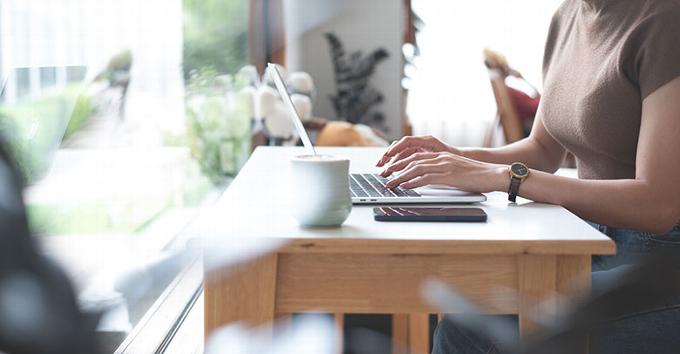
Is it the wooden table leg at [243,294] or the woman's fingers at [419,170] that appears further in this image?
the woman's fingers at [419,170]

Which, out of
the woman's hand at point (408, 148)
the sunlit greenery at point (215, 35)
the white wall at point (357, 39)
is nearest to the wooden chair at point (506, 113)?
the white wall at point (357, 39)

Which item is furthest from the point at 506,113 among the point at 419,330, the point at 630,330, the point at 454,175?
the point at 630,330

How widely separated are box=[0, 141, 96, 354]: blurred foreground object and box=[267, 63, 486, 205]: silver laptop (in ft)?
2.95

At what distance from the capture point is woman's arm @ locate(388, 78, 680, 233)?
1199mm

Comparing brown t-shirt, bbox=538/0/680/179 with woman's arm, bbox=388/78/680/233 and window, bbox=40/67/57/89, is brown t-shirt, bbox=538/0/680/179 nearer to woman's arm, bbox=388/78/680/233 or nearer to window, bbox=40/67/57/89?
woman's arm, bbox=388/78/680/233

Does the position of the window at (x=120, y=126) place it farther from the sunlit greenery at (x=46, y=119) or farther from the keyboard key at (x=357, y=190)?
the keyboard key at (x=357, y=190)

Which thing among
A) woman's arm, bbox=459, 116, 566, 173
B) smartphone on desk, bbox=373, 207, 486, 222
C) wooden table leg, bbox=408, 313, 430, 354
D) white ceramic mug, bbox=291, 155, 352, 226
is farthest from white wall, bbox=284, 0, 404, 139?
white ceramic mug, bbox=291, 155, 352, 226

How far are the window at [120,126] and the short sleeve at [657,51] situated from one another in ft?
2.62

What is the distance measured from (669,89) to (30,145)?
85 centimetres

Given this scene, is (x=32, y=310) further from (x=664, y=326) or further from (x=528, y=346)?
(x=664, y=326)

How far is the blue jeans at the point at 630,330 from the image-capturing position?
109 cm

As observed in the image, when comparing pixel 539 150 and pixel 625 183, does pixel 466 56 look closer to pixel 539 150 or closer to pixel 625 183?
pixel 539 150

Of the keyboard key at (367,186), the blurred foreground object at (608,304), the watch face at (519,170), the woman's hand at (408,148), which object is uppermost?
the blurred foreground object at (608,304)

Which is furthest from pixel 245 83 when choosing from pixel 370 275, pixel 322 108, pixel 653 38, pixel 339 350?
pixel 339 350
